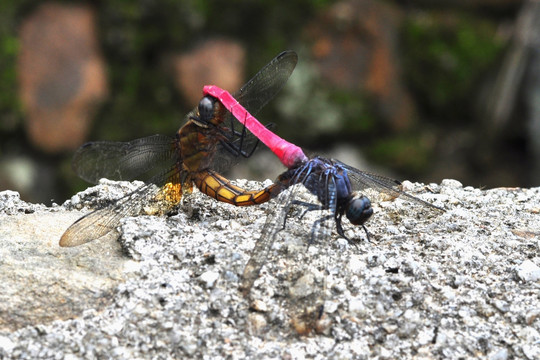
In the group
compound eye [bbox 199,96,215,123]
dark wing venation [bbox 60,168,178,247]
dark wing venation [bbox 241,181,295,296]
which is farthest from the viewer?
compound eye [bbox 199,96,215,123]

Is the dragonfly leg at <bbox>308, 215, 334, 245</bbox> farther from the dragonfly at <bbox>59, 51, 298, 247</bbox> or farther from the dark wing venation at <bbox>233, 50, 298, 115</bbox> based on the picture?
the dark wing venation at <bbox>233, 50, 298, 115</bbox>

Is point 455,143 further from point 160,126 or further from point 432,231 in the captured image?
point 432,231

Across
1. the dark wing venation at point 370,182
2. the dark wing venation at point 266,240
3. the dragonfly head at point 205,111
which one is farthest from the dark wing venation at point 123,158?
the dark wing venation at point 370,182

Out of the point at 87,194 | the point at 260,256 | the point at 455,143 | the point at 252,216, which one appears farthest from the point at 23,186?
the point at 455,143

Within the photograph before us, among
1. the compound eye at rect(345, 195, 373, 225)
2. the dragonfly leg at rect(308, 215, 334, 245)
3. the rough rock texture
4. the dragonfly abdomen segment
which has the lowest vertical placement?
the rough rock texture

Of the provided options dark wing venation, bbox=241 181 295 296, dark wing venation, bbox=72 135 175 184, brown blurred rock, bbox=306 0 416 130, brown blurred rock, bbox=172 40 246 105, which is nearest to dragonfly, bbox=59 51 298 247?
dark wing venation, bbox=72 135 175 184

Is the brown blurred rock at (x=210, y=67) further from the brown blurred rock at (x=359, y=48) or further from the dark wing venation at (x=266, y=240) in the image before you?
the dark wing venation at (x=266, y=240)

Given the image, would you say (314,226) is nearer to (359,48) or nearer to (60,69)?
(359,48)
